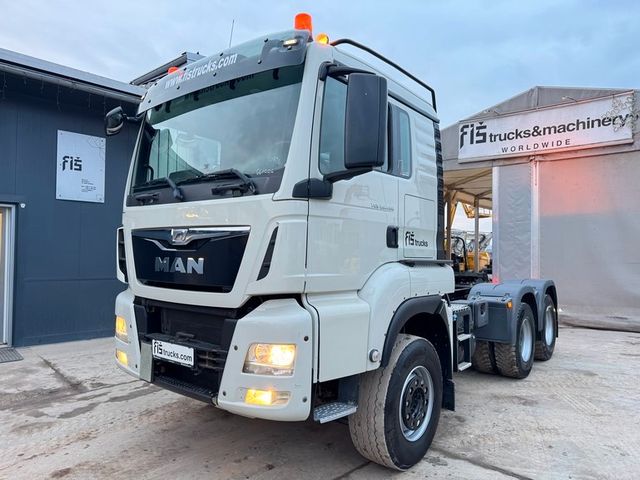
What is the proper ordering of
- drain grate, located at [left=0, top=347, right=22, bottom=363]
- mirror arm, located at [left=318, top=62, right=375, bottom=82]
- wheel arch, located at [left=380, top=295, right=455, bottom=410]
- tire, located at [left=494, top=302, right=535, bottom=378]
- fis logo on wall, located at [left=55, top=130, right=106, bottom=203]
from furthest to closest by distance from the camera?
fis logo on wall, located at [left=55, top=130, right=106, bottom=203], drain grate, located at [left=0, top=347, right=22, bottom=363], tire, located at [left=494, top=302, right=535, bottom=378], wheel arch, located at [left=380, top=295, right=455, bottom=410], mirror arm, located at [left=318, top=62, right=375, bottom=82]

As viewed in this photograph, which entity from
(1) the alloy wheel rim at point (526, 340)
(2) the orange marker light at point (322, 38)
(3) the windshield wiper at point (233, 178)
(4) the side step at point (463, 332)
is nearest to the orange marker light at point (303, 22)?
(2) the orange marker light at point (322, 38)

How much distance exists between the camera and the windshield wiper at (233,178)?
9.06 ft

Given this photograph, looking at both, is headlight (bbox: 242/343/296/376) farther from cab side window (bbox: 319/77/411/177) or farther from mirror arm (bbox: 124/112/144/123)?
mirror arm (bbox: 124/112/144/123)

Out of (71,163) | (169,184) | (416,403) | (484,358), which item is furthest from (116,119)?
(484,358)

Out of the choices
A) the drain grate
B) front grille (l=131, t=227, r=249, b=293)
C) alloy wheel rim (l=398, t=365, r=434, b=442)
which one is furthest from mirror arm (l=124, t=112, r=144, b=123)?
the drain grate

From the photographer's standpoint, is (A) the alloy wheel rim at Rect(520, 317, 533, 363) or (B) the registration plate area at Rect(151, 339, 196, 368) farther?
(A) the alloy wheel rim at Rect(520, 317, 533, 363)

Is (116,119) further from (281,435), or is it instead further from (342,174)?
(281,435)

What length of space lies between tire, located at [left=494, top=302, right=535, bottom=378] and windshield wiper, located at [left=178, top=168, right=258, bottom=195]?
4.07 metres

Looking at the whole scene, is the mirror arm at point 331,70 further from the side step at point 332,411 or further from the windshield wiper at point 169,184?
the side step at point 332,411

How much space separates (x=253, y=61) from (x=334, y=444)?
2.94 metres

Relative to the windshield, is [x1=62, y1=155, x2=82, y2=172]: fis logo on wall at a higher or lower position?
higher

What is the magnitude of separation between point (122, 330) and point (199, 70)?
2.00m

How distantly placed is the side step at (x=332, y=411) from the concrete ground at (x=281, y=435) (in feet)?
2.18

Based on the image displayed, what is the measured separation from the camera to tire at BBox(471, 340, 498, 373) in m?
5.68
